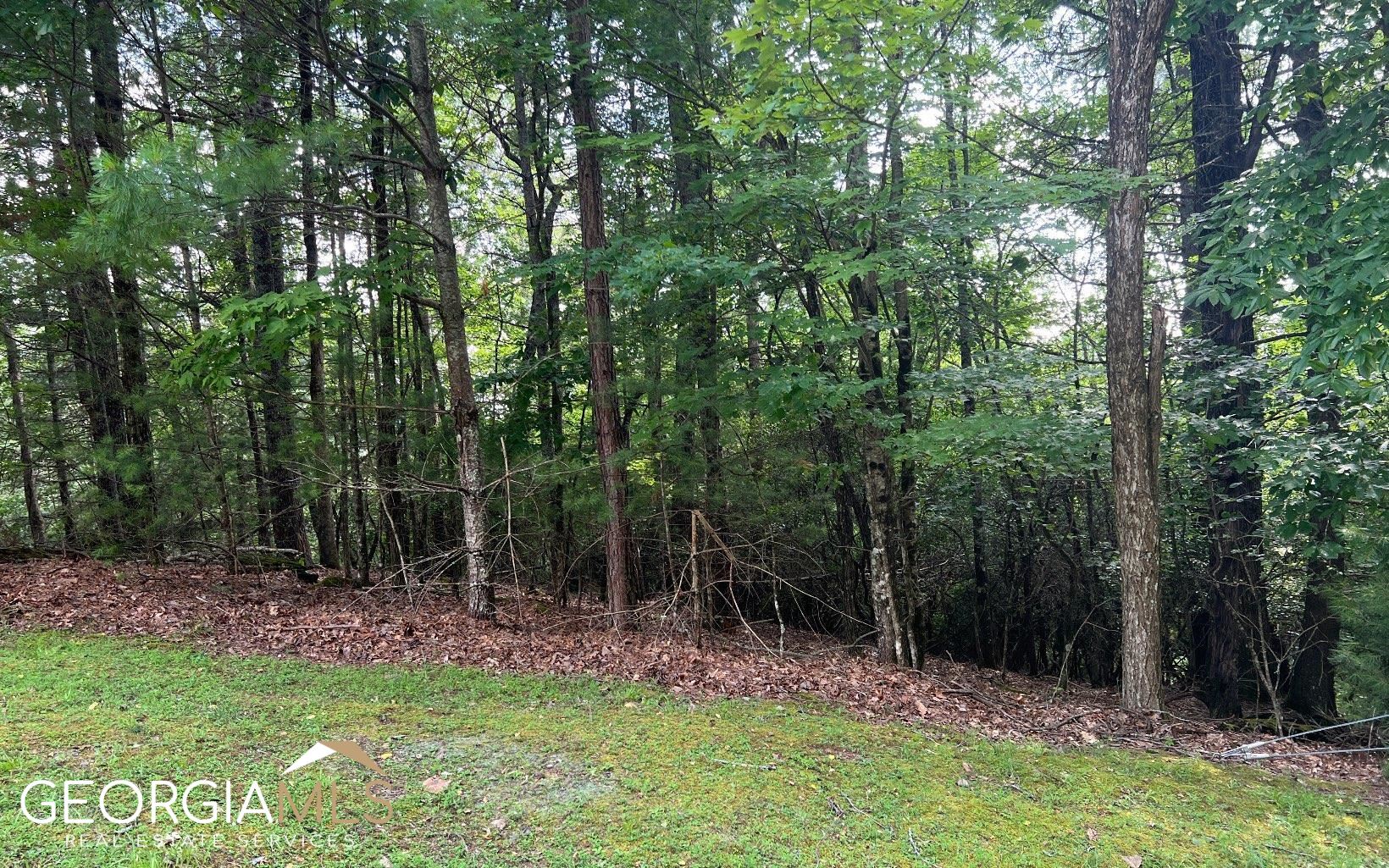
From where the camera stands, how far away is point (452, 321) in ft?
22.6

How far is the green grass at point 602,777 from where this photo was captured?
9.83 feet

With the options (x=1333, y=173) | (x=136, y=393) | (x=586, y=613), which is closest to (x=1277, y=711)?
(x=1333, y=173)

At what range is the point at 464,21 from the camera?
579 cm

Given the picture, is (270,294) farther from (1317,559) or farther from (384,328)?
(1317,559)

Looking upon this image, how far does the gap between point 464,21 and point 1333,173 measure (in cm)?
798

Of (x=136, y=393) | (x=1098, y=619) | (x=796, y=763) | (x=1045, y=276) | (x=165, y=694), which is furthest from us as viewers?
(x=1045, y=276)

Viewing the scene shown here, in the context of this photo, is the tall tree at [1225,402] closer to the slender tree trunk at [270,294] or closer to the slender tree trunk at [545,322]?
the slender tree trunk at [545,322]

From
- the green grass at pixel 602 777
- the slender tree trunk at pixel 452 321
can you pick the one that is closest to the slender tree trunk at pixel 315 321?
the slender tree trunk at pixel 452 321

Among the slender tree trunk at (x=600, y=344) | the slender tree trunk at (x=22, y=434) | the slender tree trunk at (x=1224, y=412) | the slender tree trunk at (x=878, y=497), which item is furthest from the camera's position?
the slender tree trunk at (x=22, y=434)

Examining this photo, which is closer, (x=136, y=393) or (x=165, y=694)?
(x=165, y=694)

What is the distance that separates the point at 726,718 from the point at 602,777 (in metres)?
1.41

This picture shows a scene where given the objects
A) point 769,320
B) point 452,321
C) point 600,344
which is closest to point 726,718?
point 769,320

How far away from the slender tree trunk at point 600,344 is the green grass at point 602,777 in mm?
1941

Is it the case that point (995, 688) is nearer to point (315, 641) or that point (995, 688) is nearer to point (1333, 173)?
point (1333, 173)
